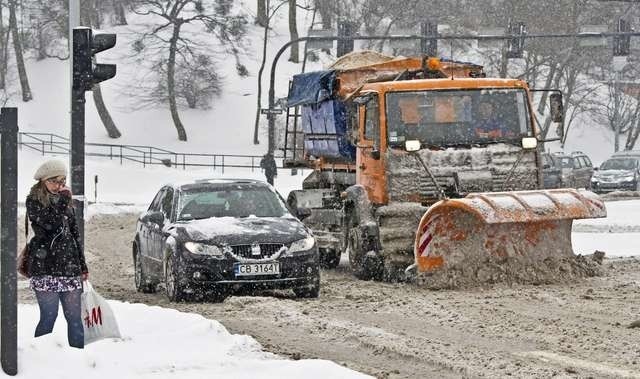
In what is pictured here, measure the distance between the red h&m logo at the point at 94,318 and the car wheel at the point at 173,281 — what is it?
4.77 meters

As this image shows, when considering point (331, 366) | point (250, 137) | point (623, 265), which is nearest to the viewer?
point (331, 366)

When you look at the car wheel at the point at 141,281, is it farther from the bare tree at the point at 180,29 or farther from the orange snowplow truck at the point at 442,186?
the bare tree at the point at 180,29

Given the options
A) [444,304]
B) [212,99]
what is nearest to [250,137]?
[212,99]

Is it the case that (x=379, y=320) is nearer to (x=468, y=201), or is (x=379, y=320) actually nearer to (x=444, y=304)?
(x=444, y=304)

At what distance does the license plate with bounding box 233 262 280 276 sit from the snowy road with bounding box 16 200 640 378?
29 cm

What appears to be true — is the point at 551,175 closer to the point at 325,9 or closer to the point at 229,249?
the point at 229,249

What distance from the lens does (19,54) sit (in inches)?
2692

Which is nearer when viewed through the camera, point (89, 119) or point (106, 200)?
point (106, 200)

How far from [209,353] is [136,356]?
57cm

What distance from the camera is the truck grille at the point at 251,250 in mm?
13516

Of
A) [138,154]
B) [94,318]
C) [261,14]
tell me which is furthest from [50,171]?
[261,14]

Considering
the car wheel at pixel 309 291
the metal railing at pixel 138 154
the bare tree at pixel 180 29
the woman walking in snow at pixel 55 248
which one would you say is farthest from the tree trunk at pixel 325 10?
the woman walking in snow at pixel 55 248

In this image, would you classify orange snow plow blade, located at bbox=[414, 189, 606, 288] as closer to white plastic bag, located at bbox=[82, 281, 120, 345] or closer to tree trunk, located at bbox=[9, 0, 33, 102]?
white plastic bag, located at bbox=[82, 281, 120, 345]

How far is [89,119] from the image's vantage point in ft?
225
